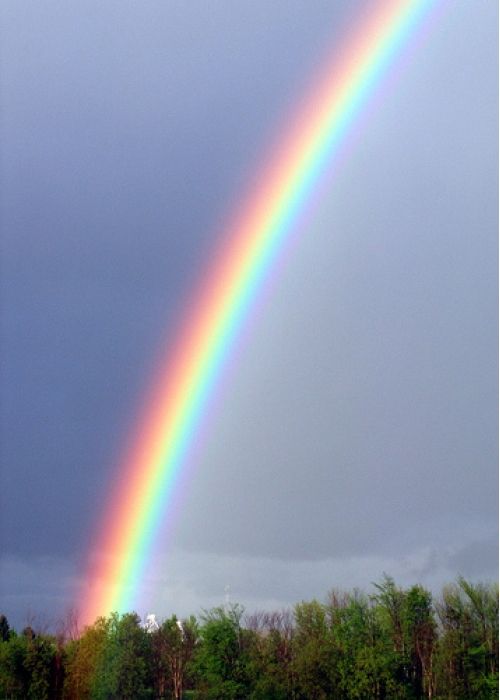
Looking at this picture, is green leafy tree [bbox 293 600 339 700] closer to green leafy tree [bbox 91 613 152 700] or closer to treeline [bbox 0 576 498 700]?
treeline [bbox 0 576 498 700]

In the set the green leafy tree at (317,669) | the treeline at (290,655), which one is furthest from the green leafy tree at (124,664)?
the green leafy tree at (317,669)

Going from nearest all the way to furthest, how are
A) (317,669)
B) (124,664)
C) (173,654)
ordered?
(317,669) → (124,664) → (173,654)

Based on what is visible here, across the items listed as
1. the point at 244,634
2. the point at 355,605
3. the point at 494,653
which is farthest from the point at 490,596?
the point at 244,634

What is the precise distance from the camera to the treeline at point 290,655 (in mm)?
71688

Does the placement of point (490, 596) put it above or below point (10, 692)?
above

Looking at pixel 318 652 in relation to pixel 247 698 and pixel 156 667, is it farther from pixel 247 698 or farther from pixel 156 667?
pixel 156 667

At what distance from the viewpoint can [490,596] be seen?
240ft

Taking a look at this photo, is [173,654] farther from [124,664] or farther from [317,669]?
[317,669]

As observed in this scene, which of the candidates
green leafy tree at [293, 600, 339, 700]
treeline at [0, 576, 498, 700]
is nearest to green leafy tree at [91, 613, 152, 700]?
treeline at [0, 576, 498, 700]

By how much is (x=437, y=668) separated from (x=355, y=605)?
8.25 metres

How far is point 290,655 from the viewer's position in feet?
248

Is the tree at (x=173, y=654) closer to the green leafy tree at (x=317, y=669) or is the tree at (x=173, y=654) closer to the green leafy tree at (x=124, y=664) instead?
the green leafy tree at (x=124, y=664)

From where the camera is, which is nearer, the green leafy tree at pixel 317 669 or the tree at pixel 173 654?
the green leafy tree at pixel 317 669

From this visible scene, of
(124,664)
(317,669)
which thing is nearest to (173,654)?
(124,664)
